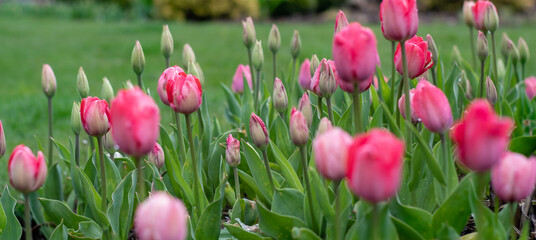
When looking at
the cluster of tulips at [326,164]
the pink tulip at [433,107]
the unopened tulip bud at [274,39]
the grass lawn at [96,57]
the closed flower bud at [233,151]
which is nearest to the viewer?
the cluster of tulips at [326,164]

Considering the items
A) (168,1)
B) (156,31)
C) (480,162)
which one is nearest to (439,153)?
(480,162)

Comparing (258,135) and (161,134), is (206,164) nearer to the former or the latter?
(161,134)

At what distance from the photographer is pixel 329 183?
1.55 metres

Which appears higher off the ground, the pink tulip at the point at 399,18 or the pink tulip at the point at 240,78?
the pink tulip at the point at 399,18

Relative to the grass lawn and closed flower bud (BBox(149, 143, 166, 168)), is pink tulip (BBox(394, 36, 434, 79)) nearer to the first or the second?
closed flower bud (BBox(149, 143, 166, 168))

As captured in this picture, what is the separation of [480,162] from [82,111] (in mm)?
963

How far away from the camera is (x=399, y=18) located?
1294 mm

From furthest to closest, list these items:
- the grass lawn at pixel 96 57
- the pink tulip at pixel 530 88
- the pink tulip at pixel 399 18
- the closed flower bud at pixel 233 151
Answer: the grass lawn at pixel 96 57, the pink tulip at pixel 530 88, the closed flower bud at pixel 233 151, the pink tulip at pixel 399 18

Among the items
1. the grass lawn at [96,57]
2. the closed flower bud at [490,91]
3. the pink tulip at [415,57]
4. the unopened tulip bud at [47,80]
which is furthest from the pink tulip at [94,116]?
the grass lawn at [96,57]

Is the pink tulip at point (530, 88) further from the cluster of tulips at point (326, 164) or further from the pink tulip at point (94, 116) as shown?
the pink tulip at point (94, 116)

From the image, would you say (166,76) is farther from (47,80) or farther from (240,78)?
(240,78)

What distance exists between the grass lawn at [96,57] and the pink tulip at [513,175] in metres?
2.18

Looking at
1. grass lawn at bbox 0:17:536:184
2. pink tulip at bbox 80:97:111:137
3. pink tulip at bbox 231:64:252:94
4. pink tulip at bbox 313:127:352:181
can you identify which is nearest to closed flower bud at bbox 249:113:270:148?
pink tulip at bbox 80:97:111:137

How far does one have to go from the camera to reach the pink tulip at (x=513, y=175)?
3.20 ft
